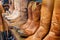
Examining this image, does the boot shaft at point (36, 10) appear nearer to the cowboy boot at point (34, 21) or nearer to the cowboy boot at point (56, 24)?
the cowboy boot at point (34, 21)

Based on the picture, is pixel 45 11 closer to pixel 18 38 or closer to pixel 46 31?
pixel 46 31

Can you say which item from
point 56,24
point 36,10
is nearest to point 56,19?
point 56,24

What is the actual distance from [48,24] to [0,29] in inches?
49.2

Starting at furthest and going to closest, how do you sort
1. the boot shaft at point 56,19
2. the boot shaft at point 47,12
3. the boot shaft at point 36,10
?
the boot shaft at point 36,10
the boot shaft at point 47,12
the boot shaft at point 56,19

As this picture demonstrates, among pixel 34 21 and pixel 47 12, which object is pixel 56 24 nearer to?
pixel 47 12

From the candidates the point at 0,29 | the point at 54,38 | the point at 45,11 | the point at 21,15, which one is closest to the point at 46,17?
the point at 45,11

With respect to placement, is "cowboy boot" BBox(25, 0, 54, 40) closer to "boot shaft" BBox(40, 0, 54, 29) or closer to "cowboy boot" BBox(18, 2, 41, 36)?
"boot shaft" BBox(40, 0, 54, 29)

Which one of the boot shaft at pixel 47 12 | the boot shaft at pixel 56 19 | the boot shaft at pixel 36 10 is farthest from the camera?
the boot shaft at pixel 36 10

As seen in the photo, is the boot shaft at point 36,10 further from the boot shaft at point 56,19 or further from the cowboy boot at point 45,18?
the boot shaft at point 56,19

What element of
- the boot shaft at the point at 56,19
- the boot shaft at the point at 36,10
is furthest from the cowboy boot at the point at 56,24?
the boot shaft at the point at 36,10

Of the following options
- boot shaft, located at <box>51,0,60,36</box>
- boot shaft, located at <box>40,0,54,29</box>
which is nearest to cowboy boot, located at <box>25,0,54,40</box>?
boot shaft, located at <box>40,0,54,29</box>

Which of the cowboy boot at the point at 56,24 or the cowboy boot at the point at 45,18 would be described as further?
the cowboy boot at the point at 45,18

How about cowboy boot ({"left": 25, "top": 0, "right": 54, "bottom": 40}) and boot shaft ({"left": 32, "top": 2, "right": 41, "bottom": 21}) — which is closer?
cowboy boot ({"left": 25, "top": 0, "right": 54, "bottom": 40})

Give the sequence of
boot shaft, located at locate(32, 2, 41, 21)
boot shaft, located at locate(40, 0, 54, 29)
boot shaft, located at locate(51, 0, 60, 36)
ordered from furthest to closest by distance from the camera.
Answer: boot shaft, located at locate(32, 2, 41, 21), boot shaft, located at locate(40, 0, 54, 29), boot shaft, located at locate(51, 0, 60, 36)
